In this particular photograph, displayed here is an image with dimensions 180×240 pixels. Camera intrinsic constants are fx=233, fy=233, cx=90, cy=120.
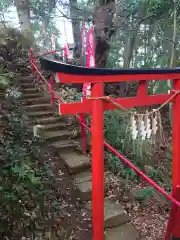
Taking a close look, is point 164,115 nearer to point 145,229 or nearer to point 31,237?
point 145,229

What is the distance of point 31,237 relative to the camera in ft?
10.3

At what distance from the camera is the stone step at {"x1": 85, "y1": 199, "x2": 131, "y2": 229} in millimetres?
3839

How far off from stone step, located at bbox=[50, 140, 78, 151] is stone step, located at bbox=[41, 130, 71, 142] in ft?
0.43

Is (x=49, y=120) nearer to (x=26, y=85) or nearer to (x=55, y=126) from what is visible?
(x=55, y=126)

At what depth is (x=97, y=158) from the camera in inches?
112

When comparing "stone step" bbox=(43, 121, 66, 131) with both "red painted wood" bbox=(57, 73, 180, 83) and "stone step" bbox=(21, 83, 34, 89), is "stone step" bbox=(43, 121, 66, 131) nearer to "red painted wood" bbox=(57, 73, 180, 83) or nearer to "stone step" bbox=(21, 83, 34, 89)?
"stone step" bbox=(21, 83, 34, 89)

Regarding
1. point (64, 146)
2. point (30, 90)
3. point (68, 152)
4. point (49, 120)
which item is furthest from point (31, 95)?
point (68, 152)

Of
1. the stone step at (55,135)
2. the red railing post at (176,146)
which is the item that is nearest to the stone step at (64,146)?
the stone step at (55,135)

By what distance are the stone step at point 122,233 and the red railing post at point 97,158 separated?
75cm

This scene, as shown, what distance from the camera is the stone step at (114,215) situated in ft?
12.6

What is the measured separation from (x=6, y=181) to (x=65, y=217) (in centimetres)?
117

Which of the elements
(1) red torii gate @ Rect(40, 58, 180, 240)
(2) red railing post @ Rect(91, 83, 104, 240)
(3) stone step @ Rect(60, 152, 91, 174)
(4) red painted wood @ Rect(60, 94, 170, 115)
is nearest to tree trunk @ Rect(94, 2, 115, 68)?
(3) stone step @ Rect(60, 152, 91, 174)

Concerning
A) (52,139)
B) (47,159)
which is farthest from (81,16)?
(47,159)

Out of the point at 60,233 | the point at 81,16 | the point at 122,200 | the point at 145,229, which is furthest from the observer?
the point at 81,16
